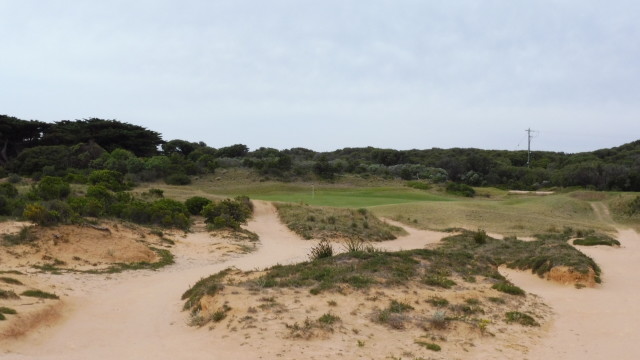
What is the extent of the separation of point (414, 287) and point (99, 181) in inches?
1057

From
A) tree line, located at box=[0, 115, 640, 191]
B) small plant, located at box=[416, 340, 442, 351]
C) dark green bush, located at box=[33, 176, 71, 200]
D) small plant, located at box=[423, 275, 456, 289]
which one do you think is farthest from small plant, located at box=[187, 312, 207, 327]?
tree line, located at box=[0, 115, 640, 191]

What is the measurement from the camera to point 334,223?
2709 centimetres

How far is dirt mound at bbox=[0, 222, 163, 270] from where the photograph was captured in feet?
45.9

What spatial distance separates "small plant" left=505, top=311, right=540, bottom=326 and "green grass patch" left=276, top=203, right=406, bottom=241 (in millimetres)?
14291

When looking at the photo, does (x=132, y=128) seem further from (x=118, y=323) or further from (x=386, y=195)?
(x=118, y=323)

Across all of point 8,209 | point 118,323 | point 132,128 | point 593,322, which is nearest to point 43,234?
point 8,209

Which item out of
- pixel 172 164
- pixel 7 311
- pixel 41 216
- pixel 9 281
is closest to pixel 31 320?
pixel 7 311

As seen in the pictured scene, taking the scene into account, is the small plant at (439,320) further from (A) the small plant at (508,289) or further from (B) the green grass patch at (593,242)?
(B) the green grass patch at (593,242)

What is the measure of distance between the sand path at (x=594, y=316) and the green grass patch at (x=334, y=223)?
9.93 meters

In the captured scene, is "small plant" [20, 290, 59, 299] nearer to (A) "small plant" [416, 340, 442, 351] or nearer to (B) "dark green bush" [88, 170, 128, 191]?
(A) "small plant" [416, 340, 442, 351]

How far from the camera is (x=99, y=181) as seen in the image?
107 ft

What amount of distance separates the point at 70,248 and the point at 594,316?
13541mm

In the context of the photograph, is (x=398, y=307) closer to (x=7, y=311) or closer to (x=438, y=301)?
(x=438, y=301)

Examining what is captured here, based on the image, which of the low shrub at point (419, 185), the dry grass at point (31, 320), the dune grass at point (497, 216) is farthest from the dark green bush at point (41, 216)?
the low shrub at point (419, 185)
